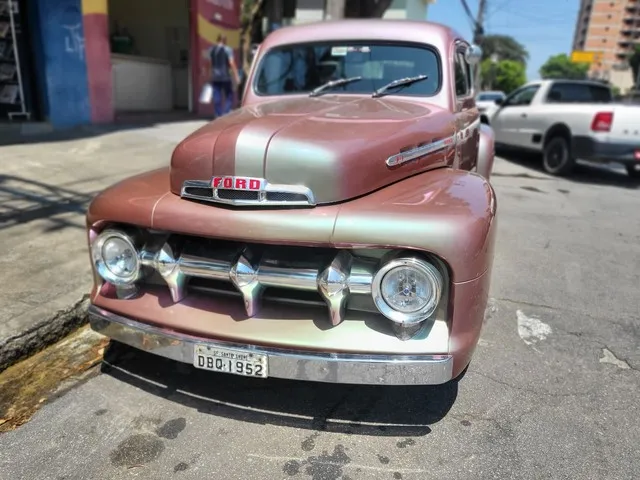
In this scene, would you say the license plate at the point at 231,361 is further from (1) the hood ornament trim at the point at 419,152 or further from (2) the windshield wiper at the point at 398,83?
(2) the windshield wiper at the point at 398,83

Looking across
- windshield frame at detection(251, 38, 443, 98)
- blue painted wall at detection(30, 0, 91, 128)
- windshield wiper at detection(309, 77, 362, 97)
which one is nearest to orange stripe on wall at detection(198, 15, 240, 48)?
blue painted wall at detection(30, 0, 91, 128)

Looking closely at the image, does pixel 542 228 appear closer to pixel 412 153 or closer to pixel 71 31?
pixel 412 153

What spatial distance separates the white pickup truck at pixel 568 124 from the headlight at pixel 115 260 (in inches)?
328

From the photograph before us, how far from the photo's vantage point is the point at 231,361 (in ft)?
7.61

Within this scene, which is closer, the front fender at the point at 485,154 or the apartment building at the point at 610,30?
the front fender at the point at 485,154

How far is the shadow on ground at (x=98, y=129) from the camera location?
309 inches

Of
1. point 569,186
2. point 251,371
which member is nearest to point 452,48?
point 251,371

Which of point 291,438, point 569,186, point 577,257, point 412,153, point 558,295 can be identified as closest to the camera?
point 291,438

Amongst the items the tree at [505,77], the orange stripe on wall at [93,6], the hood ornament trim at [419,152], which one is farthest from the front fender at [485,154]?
the tree at [505,77]

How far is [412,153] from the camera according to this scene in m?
2.83

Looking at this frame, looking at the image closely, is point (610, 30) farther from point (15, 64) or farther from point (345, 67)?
point (345, 67)

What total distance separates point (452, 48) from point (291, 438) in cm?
294

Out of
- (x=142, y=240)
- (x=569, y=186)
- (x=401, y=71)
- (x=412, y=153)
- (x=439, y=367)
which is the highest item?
(x=401, y=71)

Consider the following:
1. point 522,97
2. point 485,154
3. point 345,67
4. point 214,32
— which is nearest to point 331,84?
point 345,67
